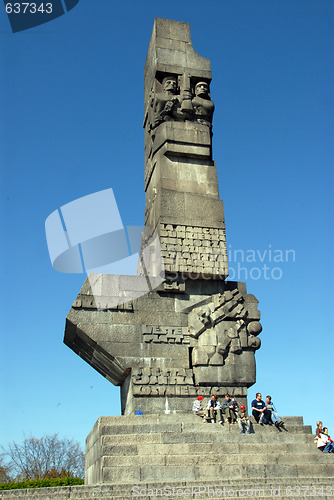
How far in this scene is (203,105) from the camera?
17.6m

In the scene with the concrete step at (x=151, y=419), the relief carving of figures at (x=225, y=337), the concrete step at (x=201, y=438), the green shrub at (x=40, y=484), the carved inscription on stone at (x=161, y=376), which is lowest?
the concrete step at (x=201, y=438)

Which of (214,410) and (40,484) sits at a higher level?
(214,410)

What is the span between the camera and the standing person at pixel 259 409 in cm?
1286

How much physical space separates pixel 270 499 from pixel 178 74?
13.0m

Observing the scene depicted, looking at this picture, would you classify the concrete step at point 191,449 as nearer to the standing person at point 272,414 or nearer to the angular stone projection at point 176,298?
the standing person at point 272,414

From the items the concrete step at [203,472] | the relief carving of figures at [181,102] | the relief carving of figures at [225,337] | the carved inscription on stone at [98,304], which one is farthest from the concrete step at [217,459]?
the relief carving of figures at [181,102]

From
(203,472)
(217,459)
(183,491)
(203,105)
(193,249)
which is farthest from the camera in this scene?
(203,105)

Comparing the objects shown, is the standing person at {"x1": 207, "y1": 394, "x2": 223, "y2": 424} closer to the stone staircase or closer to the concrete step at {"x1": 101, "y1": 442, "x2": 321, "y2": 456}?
the stone staircase

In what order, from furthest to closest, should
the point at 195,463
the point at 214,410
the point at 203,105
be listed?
the point at 203,105 → the point at 214,410 → the point at 195,463

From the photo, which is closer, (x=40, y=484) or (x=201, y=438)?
(x=201, y=438)

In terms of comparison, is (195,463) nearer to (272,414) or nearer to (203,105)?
(272,414)

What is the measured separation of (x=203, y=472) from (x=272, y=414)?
2682 mm

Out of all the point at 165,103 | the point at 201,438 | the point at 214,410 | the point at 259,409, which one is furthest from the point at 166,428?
the point at 165,103

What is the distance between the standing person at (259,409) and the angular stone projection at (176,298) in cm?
149
